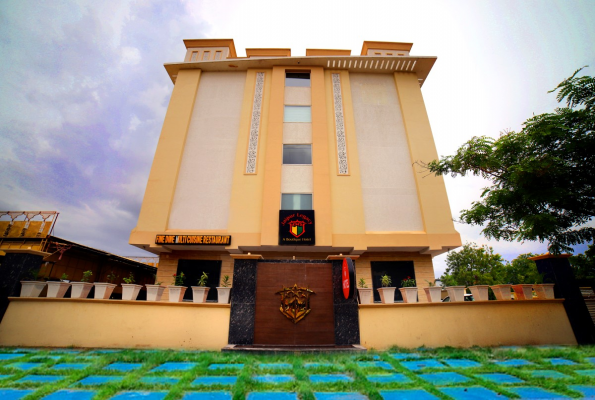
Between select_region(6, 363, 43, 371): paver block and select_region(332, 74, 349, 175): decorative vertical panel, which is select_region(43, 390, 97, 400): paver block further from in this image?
select_region(332, 74, 349, 175): decorative vertical panel

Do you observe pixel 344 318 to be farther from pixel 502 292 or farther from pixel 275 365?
pixel 502 292

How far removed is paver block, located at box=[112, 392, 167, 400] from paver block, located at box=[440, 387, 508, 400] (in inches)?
172

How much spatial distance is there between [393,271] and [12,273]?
45.9 feet

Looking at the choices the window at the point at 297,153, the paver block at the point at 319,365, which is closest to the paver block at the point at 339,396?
the paver block at the point at 319,365

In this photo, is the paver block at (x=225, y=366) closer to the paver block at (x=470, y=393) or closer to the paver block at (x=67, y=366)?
the paver block at (x=67, y=366)

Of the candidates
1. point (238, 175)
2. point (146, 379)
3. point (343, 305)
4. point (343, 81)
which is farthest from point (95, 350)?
point (343, 81)

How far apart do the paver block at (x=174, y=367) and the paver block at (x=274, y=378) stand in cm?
158

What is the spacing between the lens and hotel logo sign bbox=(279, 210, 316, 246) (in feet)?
36.6

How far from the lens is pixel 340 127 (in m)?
13.8

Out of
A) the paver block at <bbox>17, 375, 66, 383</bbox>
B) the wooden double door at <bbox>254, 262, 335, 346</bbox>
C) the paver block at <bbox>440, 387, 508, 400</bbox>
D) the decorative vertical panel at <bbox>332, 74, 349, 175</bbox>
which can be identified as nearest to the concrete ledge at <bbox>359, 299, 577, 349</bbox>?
the wooden double door at <bbox>254, 262, 335, 346</bbox>

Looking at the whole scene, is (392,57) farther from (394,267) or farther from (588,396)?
(588,396)

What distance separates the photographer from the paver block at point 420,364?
17.0ft

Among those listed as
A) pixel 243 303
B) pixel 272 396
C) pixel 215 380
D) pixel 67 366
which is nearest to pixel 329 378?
pixel 272 396

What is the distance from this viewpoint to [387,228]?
12.0 meters
